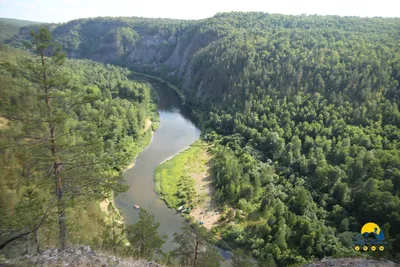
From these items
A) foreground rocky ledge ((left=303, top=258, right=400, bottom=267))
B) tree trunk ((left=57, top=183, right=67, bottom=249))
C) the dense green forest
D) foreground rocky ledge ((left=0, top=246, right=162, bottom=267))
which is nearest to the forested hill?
foreground rocky ledge ((left=303, top=258, right=400, bottom=267))

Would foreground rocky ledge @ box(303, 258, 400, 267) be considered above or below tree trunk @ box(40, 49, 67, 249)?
below

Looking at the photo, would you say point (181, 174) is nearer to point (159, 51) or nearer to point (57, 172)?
point (57, 172)

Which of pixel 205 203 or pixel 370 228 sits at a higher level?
pixel 370 228

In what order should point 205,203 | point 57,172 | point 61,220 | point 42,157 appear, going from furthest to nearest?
point 205,203 → point 61,220 → point 57,172 → point 42,157

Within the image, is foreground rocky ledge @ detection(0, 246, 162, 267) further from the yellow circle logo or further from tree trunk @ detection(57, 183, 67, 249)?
the yellow circle logo

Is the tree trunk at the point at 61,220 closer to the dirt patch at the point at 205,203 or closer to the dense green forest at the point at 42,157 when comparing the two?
the dense green forest at the point at 42,157

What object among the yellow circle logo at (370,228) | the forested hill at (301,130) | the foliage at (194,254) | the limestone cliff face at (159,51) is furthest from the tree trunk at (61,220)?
the limestone cliff face at (159,51)

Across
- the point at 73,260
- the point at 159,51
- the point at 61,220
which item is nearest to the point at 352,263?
the point at 73,260
